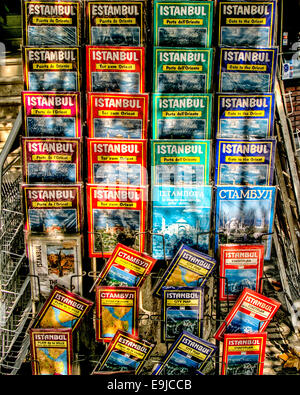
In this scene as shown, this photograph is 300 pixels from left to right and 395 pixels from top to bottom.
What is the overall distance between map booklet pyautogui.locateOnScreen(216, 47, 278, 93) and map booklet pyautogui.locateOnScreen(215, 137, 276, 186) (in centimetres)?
25

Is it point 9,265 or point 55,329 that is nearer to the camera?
point 55,329

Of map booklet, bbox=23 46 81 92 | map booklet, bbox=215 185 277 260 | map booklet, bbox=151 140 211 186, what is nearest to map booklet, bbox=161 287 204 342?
map booklet, bbox=215 185 277 260

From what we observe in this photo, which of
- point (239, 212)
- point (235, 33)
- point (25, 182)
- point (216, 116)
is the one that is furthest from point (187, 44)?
point (25, 182)

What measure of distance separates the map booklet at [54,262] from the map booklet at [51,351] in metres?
0.18

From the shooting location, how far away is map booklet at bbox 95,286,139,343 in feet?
5.64

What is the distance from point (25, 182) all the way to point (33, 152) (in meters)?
0.15

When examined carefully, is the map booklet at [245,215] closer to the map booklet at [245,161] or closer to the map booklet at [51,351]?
the map booklet at [245,161]

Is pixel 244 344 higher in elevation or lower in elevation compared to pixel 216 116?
lower

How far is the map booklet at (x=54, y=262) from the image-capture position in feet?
5.65

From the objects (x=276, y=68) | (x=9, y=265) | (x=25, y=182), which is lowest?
(x=9, y=265)

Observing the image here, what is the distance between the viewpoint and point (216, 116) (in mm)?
1707

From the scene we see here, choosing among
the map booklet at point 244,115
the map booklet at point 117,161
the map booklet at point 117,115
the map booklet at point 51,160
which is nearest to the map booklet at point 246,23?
the map booklet at point 244,115

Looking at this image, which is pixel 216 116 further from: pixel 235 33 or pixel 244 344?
pixel 244 344

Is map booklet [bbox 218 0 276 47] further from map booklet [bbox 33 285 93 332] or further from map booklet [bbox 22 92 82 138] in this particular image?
map booklet [bbox 33 285 93 332]
